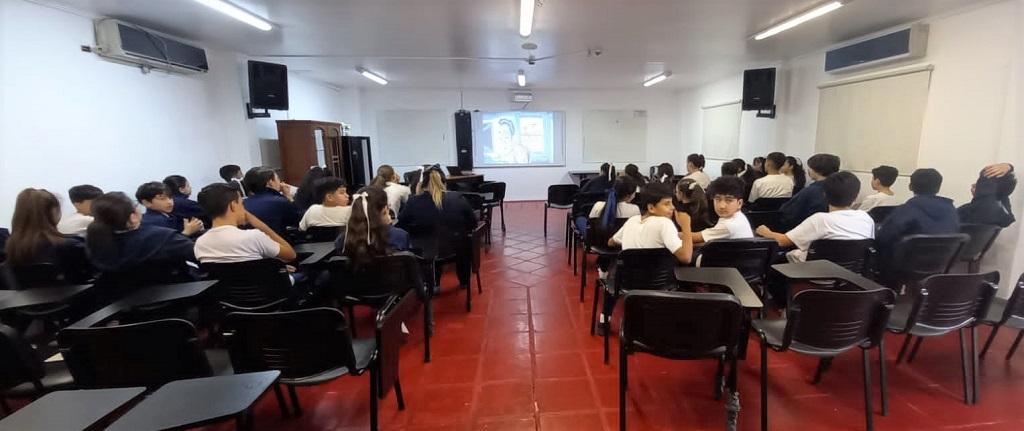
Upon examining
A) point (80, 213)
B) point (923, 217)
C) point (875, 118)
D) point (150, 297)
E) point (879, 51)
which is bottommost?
point (150, 297)

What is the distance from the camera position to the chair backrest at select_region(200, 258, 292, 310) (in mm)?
2332

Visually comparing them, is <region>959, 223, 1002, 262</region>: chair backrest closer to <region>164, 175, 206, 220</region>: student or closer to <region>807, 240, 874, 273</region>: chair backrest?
<region>807, 240, 874, 273</region>: chair backrest

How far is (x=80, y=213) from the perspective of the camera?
3158 millimetres

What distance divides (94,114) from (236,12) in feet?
5.30

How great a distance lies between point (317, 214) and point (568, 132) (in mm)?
7337

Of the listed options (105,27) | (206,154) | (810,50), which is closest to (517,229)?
(206,154)

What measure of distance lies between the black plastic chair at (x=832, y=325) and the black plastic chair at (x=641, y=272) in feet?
2.29

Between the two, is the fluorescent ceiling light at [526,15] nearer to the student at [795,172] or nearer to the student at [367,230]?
the student at [367,230]

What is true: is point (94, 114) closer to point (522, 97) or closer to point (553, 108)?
point (522, 97)

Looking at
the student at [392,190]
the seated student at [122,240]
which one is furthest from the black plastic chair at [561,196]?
the seated student at [122,240]

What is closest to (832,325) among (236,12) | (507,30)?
(507,30)

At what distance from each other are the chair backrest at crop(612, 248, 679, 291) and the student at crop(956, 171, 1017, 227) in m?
2.57

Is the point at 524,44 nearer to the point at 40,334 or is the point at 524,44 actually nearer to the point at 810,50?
the point at 810,50

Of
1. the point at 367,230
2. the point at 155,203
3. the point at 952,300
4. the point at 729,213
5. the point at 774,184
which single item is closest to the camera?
the point at 952,300
